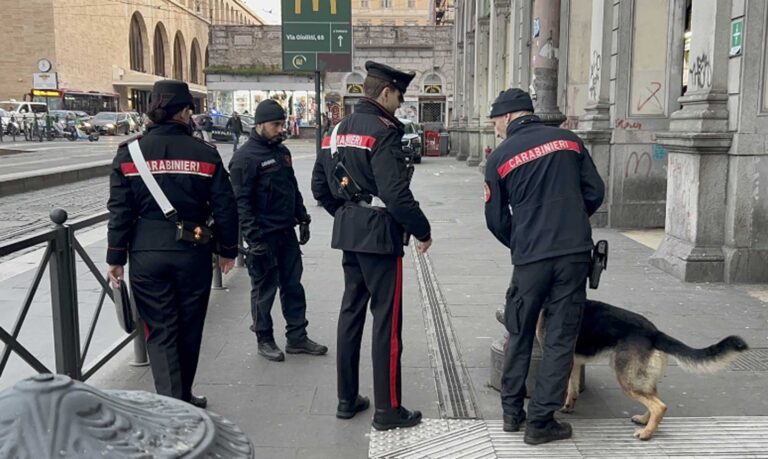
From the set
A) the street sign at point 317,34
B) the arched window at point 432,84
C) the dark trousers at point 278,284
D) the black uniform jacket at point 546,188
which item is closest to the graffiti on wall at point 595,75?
the street sign at point 317,34

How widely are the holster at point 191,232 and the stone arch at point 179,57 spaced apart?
274 ft

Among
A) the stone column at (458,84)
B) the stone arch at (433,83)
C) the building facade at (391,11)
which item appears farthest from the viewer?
the building facade at (391,11)

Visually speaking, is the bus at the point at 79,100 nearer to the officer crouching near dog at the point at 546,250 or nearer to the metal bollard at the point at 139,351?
the metal bollard at the point at 139,351

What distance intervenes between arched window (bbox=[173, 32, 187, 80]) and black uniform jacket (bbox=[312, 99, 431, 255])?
275ft

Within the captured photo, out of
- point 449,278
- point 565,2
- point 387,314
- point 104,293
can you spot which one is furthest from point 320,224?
point 387,314

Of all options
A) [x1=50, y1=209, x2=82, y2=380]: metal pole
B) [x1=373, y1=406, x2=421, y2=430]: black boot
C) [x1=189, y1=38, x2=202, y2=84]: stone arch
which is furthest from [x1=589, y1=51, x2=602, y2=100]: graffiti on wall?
[x1=189, y1=38, x2=202, y2=84]: stone arch

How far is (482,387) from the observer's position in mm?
4629

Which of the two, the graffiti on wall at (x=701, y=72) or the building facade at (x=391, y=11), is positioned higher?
the building facade at (x=391, y=11)

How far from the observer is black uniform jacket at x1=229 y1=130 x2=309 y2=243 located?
5105 mm

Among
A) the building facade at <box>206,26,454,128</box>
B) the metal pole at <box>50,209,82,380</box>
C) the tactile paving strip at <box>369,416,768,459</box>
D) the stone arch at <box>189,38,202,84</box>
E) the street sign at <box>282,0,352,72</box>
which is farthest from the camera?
the stone arch at <box>189,38,202,84</box>

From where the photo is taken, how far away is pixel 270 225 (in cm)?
518

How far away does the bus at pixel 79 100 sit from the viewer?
47500 mm

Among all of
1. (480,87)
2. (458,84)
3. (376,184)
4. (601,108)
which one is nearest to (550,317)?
(376,184)

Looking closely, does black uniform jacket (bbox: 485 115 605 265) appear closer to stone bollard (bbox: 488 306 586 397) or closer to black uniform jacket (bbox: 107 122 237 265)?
stone bollard (bbox: 488 306 586 397)
